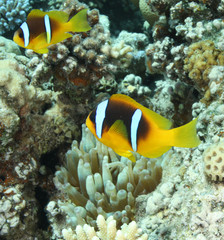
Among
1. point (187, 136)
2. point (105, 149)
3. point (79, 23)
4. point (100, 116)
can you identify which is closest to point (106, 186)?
point (105, 149)

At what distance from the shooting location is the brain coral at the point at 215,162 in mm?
1835

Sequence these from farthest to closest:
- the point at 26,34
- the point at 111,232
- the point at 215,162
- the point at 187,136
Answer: the point at 26,34 → the point at 111,232 → the point at 215,162 → the point at 187,136

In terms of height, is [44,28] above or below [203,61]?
above

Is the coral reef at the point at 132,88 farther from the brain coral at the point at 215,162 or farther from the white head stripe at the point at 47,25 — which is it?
the brain coral at the point at 215,162

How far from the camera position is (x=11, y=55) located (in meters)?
3.53

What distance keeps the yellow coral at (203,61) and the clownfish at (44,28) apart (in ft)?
4.56

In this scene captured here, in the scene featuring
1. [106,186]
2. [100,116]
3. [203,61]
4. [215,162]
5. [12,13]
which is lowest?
[106,186]

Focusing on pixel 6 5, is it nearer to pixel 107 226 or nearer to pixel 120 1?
pixel 120 1

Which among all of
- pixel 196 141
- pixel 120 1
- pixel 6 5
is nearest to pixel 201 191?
pixel 196 141

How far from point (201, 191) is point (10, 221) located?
199cm

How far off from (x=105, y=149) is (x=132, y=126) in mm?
1484

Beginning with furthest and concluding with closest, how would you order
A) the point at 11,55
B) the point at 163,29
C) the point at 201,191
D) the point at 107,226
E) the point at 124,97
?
the point at 163,29 → the point at 11,55 → the point at 107,226 → the point at 201,191 → the point at 124,97

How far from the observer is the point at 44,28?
8.38 feet

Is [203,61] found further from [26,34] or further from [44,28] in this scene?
[26,34]
